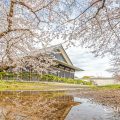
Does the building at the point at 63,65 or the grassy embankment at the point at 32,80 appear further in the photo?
the building at the point at 63,65

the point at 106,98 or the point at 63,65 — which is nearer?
the point at 106,98

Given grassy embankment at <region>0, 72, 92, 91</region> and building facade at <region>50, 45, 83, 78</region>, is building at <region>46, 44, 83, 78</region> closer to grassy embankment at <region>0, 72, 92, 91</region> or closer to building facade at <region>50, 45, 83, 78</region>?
building facade at <region>50, 45, 83, 78</region>

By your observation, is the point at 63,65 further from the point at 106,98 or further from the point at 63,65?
the point at 106,98

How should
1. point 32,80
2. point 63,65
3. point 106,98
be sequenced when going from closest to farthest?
point 106,98
point 32,80
point 63,65

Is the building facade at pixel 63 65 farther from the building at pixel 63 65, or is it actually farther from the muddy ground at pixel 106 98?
the muddy ground at pixel 106 98

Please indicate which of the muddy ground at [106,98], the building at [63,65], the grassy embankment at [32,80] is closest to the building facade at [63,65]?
the building at [63,65]

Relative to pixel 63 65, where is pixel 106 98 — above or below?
below

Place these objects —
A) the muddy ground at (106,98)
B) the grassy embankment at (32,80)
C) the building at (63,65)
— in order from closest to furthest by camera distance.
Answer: the muddy ground at (106,98) → the grassy embankment at (32,80) → the building at (63,65)

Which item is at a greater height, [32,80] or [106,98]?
[32,80]

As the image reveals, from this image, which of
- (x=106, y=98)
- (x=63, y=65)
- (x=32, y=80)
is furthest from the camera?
(x=63, y=65)

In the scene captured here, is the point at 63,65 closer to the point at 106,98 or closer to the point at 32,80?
the point at 32,80

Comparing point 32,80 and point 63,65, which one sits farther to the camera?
point 63,65

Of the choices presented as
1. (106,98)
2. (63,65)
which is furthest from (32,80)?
(106,98)

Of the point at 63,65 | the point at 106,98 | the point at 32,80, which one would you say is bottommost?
the point at 106,98
